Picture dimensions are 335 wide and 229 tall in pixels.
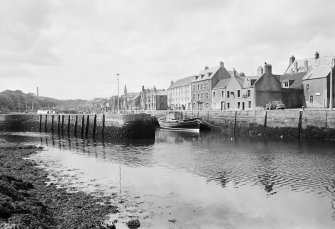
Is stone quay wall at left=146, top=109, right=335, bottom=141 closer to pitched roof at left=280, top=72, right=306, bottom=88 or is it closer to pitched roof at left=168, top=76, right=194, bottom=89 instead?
pitched roof at left=280, top=72, right=306, bottom=88

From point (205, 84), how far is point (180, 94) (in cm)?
1681

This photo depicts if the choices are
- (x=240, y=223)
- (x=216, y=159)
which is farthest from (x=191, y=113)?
(x=240, y=223)

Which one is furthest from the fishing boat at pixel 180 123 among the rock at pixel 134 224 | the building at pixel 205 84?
the rock at pixel 134 224

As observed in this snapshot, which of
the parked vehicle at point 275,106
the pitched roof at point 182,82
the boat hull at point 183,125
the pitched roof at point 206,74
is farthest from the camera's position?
the pitched roof at point 182,82

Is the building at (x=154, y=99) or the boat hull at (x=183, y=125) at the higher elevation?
the building at (x=154, y=99)

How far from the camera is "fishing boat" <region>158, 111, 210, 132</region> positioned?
5033 cm

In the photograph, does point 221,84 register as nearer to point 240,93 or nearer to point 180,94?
point 240,93

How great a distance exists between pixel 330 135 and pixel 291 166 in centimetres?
1355

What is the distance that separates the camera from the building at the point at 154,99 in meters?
106

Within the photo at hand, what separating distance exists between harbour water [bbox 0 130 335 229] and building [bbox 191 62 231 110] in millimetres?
44904

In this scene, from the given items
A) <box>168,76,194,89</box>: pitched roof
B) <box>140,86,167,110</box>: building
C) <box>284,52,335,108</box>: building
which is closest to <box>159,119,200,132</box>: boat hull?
<box>284,52,335,108</box>: building

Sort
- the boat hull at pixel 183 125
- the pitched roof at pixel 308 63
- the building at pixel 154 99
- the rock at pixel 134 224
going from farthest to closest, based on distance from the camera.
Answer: the building at pixel 154 99 < the pitched roof at pixel 308 63 < the boat hull at pixel 183 125 < the rock at pixel 134 224

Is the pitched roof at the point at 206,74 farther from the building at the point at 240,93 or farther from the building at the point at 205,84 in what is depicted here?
the building at the point at 240,93

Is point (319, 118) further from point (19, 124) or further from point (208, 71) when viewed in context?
point (19, 124)
